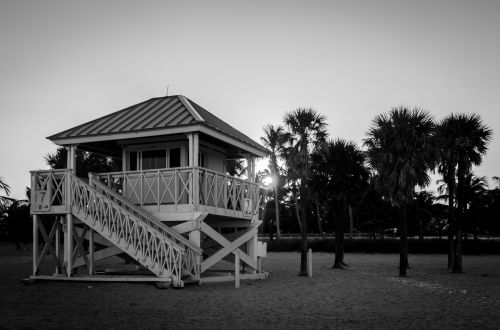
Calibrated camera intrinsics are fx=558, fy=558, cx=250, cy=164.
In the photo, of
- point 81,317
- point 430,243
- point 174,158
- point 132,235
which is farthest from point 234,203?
point 430,243

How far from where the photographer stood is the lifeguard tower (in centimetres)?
1772

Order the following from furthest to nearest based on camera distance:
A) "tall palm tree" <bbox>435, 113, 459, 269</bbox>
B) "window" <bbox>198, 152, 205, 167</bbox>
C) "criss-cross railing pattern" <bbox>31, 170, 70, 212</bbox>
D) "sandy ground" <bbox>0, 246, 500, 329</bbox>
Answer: "tall palm tree" <bbox>435, 113, 459, 269</bbox> < "window" <bbox>198, 152, 205, 167</bbox> < "criss-cross railing pattern" <bbox>31, 170, 70, 212</bbox> < "sandy ground" <bbox>0, 246, 500, 329</bbox>

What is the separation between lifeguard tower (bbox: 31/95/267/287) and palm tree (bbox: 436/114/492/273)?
10.5m

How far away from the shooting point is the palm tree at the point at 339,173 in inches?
1181

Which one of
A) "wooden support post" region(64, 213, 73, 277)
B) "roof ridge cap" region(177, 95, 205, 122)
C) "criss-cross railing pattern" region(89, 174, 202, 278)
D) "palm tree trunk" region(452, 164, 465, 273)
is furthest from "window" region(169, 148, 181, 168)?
"palm tree trunk" region(452, 164, 465, 273)

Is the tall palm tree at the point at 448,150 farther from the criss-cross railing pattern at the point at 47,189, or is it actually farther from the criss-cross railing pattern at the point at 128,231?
the criss-cross railing pattern at the point at 47,189

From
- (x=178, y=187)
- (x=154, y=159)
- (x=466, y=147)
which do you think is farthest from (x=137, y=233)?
(x=466, y=147)

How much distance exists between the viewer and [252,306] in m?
13.9

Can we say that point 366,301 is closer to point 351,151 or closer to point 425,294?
point 425,294

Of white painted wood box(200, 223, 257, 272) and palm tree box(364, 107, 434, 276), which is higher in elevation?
palm tree box(364, 107, 434, 276)

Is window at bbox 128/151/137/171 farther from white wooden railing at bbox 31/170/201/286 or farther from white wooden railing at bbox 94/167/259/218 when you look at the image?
white wooden railing at bbox 31/170/201/286

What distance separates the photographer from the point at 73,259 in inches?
786

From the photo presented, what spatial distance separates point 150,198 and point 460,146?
1561 cm

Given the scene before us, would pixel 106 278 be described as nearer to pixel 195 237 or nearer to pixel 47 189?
pixel 195 237
